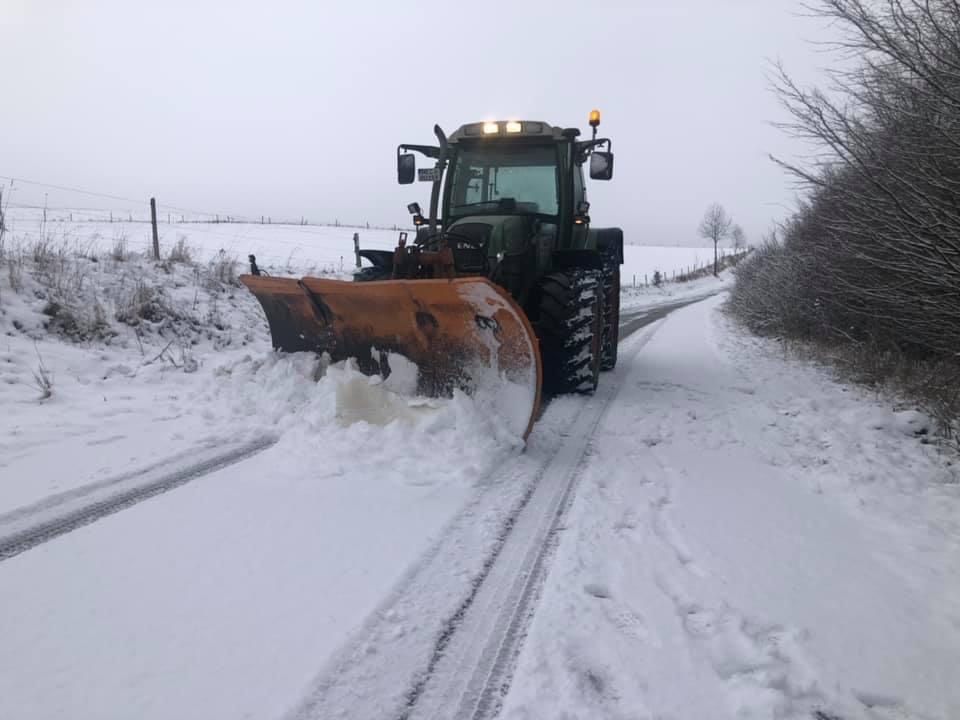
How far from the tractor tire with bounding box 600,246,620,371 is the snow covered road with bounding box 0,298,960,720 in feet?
9.88

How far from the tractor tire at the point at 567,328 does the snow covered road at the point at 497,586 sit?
112cm

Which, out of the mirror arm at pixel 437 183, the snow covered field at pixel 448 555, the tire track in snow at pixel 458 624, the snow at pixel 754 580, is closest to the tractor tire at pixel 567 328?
the snow covered field at pixel 448 555

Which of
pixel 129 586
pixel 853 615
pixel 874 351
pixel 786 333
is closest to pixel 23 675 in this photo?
pixel 129 586

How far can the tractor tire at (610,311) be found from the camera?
22.5ft

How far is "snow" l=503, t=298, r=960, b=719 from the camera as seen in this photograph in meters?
1.76

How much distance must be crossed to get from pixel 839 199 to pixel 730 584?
3537mm

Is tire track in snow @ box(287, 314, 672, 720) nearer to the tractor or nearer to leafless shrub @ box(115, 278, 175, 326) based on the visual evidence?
the tractor

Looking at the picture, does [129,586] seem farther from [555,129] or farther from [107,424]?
[555,129]

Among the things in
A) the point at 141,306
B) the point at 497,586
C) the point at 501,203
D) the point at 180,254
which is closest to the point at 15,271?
the point at 141,306

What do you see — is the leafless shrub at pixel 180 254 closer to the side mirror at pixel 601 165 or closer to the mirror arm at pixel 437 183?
the mirror arm at pixel 437 183

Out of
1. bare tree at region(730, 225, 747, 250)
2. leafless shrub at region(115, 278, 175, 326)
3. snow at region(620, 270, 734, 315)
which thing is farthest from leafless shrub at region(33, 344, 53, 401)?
bare tree at region(730, 225, 747, 250)

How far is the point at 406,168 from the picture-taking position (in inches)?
226

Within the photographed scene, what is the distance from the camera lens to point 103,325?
21.4 ft

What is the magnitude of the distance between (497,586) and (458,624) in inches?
11.2
